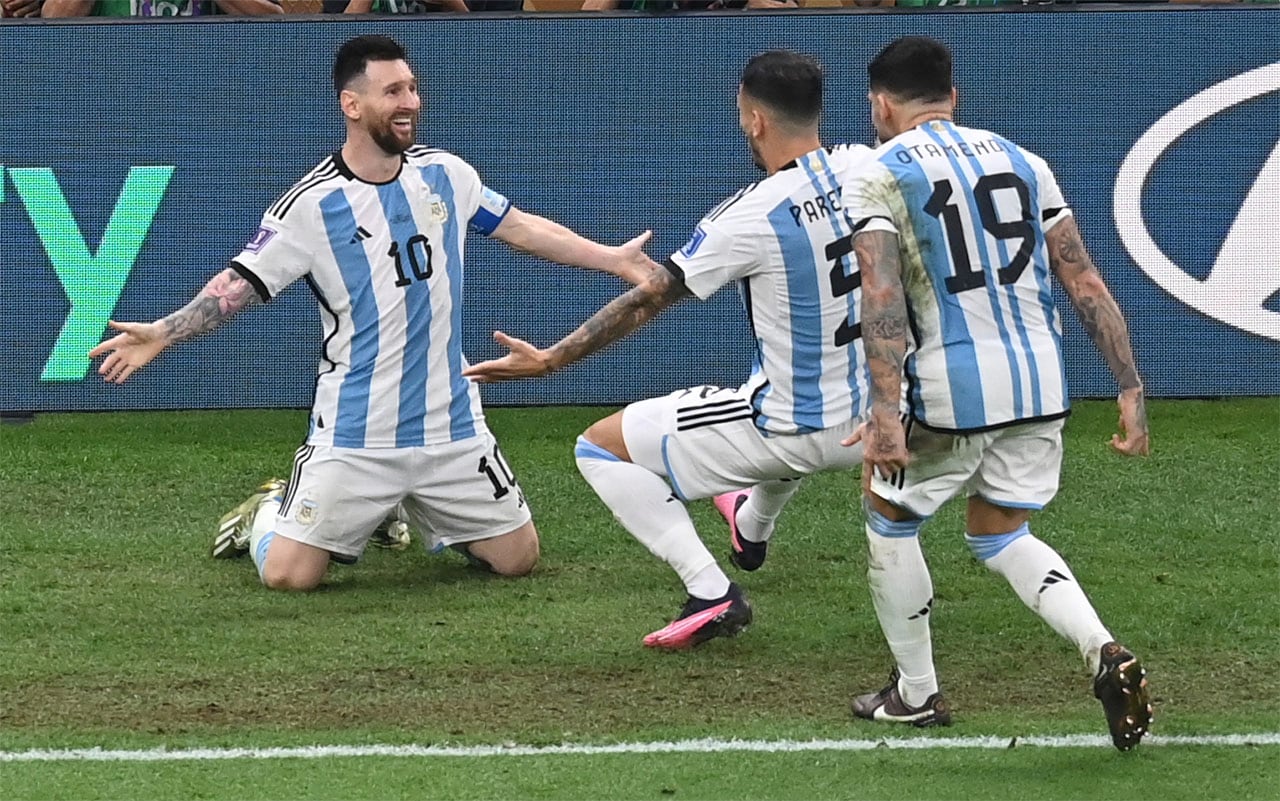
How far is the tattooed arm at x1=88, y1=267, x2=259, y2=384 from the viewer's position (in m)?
6.35

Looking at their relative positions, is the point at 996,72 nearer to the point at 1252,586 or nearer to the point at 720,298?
the point at 720,298

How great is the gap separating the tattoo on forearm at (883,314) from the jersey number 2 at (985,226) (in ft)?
0.60

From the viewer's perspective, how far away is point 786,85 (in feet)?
19.6

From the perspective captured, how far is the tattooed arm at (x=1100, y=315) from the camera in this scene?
5.38 m

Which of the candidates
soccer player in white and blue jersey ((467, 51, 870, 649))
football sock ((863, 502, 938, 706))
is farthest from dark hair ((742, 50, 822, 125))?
football sock ((863, 502, 938, 706))

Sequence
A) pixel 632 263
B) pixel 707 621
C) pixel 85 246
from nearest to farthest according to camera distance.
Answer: pixel 707 621 < pixel 632 263 < pixel 85 246

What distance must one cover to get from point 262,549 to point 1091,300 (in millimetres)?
3419

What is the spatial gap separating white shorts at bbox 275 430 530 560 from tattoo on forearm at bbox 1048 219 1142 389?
8.82 ft

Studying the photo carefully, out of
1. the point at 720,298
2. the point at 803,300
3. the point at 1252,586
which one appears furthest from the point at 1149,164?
the point at 803,300

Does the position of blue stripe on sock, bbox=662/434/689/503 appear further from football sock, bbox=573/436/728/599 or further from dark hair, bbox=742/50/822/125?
dark hair, bbox=742/50/822/125

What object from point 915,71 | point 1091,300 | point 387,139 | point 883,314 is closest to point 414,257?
point 387,139

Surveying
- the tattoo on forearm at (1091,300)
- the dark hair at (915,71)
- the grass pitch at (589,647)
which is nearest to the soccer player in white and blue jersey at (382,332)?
the grass pitch at (589,647)

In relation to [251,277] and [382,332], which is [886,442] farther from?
[251,277]

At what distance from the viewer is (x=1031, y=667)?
6125mm
